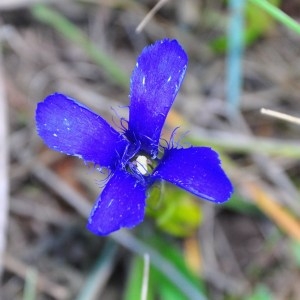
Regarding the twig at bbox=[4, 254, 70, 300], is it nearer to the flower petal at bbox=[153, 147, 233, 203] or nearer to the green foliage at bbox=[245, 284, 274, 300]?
the green foliage at bbox=[245, 284, 274, 300]

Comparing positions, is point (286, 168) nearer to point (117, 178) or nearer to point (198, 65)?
point (198, 65)

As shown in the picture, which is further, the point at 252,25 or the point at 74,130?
the point at 252,25

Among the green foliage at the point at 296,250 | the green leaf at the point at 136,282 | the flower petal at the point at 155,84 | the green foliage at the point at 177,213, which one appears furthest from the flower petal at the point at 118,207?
the green foliage at the point at 296,250

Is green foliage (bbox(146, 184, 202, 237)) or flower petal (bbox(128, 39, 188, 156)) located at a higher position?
flower petal (bbox(128, 39, 188, 156))

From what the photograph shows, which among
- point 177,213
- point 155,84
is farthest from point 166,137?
point 155,84

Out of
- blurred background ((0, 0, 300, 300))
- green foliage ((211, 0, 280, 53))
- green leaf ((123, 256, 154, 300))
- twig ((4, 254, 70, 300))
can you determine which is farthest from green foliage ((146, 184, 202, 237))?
green foliage ((211, 0, 280, 53))

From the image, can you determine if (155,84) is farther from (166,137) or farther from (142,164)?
(166,137)

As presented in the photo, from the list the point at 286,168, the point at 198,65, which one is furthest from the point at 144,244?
the point at 198,65

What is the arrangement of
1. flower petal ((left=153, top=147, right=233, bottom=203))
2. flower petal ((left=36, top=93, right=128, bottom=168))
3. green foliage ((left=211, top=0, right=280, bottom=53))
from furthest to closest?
green foliage ((left=211, top=0, right=280, bottom=53)) → flower petal ((left=36, top=93, right=128, bottom=168)) → flower petal ((left=153, top=147, right=233, bottom=203))

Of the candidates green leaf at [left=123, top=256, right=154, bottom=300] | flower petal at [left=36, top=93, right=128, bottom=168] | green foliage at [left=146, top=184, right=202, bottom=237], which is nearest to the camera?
flower petal at [left=36, top=93, right=128, bottom=168]
